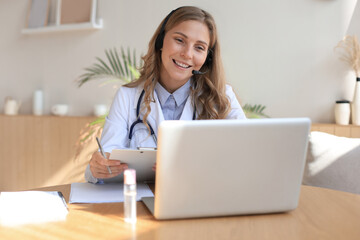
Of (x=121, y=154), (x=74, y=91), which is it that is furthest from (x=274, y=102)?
(x=121, y=154)

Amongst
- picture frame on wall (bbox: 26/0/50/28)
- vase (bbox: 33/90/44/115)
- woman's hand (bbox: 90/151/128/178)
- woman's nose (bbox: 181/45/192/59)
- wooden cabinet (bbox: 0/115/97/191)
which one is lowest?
wooden cabinet (bbox: 0/115/97/191)

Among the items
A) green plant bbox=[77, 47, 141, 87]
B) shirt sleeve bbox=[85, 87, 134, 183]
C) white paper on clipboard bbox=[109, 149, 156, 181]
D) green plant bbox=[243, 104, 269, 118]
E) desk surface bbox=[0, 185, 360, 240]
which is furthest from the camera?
Answer: green plant bbox=[77, 47, 141, 87]

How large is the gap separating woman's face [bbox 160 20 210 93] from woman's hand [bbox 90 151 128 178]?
608 mm

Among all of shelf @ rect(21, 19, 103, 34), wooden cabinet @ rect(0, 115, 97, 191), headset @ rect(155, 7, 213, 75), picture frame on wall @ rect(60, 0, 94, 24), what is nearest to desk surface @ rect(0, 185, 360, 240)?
headset @ rect(155, 7, 213, 75)

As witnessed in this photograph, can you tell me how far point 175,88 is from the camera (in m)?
2.06

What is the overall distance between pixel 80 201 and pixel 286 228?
2.02 ft

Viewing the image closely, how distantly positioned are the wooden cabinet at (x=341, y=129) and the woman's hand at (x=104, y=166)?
76.6 inches

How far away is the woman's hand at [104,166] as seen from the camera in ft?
4.72

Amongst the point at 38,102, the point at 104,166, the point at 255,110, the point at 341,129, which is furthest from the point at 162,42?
the point at 38,102

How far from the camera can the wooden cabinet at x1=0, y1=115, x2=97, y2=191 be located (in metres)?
3.92

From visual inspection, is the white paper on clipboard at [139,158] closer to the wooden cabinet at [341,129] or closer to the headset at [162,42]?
the headset at [162,42]

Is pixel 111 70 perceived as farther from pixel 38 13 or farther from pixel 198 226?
pixel 198 226

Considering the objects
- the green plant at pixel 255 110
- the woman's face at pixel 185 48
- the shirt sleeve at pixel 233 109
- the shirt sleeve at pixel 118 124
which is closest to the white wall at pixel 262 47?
the green plant at pixel 255 110

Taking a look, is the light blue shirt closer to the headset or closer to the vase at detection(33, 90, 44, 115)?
the headset
